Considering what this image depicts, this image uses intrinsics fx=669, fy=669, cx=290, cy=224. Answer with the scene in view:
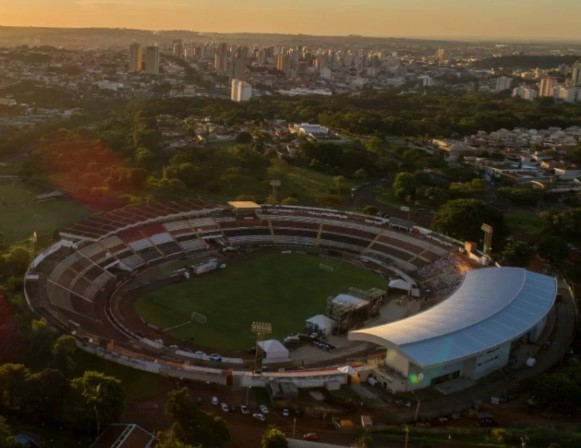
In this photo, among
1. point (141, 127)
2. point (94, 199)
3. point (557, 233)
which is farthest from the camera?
point (141, 127)

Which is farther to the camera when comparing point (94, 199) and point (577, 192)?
point (577, 192)

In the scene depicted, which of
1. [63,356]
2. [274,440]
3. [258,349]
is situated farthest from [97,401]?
[258,349]

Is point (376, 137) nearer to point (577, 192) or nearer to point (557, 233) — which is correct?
point (577, 192)

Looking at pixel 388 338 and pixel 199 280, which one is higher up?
pixel 388 338

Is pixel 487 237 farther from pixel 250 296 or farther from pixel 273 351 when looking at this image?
pixel 273 351

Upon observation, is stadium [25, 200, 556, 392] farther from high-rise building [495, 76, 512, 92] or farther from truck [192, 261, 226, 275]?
high-rise building [495, 76, 512, 92]

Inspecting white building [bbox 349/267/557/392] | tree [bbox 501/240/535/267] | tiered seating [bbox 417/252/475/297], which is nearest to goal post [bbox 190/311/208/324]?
white building [bbox 349/267/557/392]

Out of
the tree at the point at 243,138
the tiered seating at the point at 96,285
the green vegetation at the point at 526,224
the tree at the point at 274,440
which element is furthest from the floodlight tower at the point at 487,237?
the tree at the point at 243,138

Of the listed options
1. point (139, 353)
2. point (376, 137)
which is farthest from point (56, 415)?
point (376, 137)
